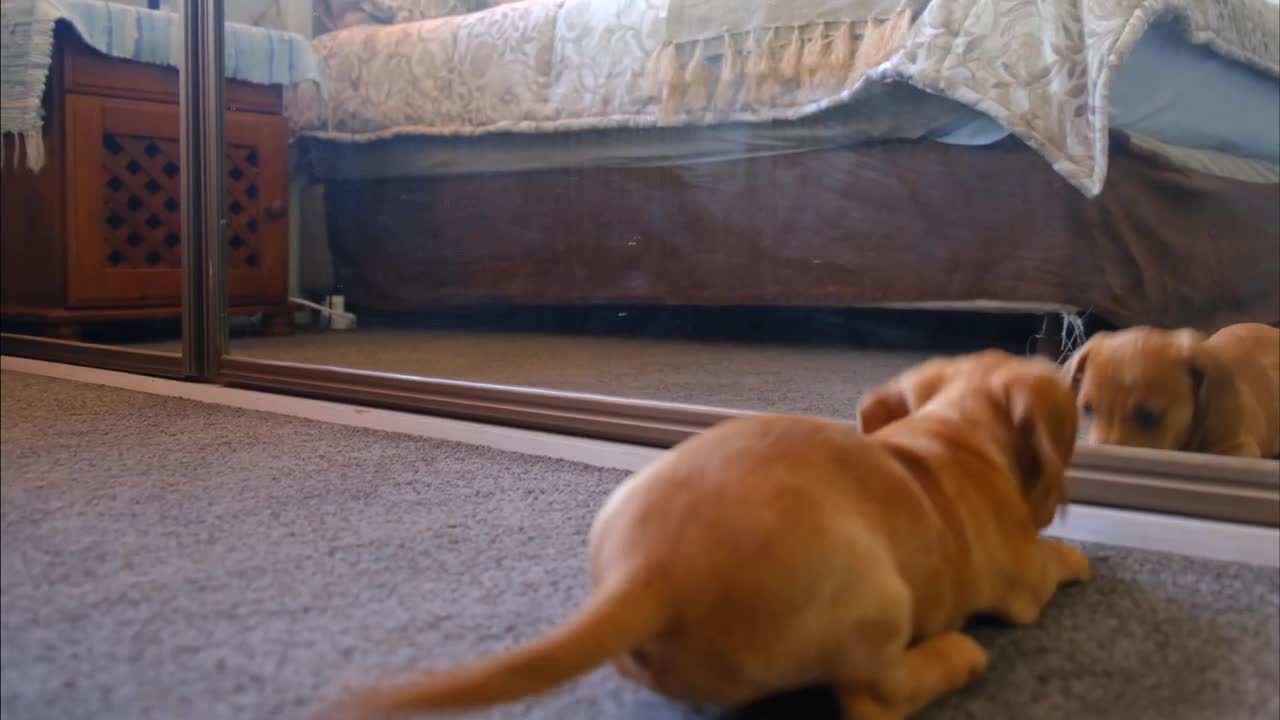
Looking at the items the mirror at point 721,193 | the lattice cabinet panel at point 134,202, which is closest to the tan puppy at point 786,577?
the mirror at point 721,193

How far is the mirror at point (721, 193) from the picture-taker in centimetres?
152

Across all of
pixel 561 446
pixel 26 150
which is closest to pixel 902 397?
pixel 561 446

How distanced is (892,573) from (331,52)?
1664 millimetres

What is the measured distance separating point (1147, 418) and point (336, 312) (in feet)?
4.94

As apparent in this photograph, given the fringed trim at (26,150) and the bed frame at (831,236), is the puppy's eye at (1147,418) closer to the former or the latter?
the bed frame at (831,236)

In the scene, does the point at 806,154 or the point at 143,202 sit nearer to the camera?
the point at 143,202

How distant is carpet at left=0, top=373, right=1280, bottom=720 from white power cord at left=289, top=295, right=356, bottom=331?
1051 millimetres

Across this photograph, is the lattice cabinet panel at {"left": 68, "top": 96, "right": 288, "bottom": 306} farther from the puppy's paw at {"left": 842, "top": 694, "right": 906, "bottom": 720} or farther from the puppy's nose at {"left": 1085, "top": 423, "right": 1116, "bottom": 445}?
the puppy's nose at {"left": 1085, "top": 423, "right": 1116, "bottom": 445}

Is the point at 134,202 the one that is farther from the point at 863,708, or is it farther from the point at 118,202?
the point at 863,708

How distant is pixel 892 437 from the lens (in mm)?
618

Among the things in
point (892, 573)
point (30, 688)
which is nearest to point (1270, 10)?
point (892, 573)

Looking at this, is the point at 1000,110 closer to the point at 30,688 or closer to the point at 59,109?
the point at 59,109

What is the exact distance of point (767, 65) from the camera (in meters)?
1.82

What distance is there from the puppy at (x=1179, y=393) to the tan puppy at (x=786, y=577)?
318 millimetres
